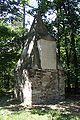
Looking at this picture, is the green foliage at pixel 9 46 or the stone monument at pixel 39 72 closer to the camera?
the stone monument at pixel 39 72

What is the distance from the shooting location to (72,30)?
64.5ft

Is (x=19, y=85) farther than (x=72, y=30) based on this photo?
No

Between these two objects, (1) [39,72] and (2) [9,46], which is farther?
(2) [9,46]

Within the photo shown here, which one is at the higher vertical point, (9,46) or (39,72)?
(9,46)

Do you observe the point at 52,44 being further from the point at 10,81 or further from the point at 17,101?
the point at 10,81

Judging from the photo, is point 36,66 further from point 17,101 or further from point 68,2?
point 68,2

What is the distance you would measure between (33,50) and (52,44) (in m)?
1.47

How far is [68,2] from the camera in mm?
19922

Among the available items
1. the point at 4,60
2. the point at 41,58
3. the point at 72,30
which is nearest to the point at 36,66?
the point at 41,58

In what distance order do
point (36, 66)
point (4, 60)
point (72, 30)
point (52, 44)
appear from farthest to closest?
point (72, 30), point (4, 60), point (52, 44), point (36, 66)

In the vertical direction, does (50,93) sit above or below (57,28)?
below

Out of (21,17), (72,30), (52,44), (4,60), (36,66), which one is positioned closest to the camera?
(36,66)

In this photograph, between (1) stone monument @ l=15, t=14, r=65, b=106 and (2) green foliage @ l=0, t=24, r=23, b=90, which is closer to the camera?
(1) stone monument @ l=15, t=14, r=65, b=106

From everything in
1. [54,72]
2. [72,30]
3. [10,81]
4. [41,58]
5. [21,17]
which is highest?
[21,17]
